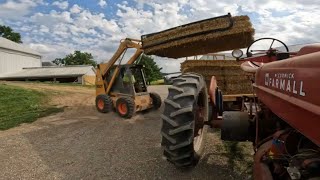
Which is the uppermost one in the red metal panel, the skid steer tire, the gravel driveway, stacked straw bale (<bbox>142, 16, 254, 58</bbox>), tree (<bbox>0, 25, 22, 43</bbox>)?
tree (<bbox>0, 25, 22, 43</bbox>)

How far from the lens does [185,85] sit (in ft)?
15.8

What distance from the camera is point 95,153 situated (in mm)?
7594

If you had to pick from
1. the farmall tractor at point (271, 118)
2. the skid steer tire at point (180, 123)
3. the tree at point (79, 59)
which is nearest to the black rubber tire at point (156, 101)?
the farmall tractor at point (271, 118)

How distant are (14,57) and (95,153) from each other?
51.8m

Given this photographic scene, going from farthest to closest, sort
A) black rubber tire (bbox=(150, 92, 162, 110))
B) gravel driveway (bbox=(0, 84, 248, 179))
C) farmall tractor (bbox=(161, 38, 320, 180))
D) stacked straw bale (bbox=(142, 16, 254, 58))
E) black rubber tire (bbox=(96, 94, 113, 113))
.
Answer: black rubber tire (bbox=(150, 92, 162, 110)) < black rubber tire (bbox=(96, 94, 113, 113)) < stacked straw bale (bbox=(142, 16, 254, 58)) < gravel driveway (bbox=(0, 84, 248, 179)) < farmall tractor (bbox=(161, 38, 320, 180))

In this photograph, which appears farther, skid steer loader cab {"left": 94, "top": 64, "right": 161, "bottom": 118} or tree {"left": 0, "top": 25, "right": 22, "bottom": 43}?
tree {"left": 0, "top": 25, "right": 22, "bottom": 43}

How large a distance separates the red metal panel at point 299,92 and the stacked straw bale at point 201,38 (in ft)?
22.7

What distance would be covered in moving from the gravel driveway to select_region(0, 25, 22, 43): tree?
68.4 metres

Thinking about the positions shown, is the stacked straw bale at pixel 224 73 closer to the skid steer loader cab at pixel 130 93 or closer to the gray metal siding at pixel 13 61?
the skid steer loader cab at pixel 130 93

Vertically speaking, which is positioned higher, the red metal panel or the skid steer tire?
the red metal panel

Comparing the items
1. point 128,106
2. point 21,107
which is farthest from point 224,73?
point 21,107

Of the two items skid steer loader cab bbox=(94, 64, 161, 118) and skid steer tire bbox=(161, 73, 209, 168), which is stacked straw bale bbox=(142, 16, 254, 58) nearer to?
skid steer loader cab bbox=(94, 64, 161, 118)

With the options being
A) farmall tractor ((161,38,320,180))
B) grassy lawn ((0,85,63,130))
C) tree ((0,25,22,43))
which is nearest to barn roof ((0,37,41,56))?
tree ((0,25,22,43))

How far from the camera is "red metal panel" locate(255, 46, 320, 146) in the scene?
196 cm
